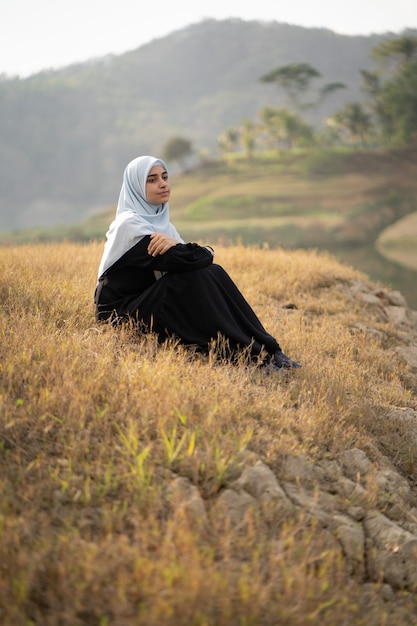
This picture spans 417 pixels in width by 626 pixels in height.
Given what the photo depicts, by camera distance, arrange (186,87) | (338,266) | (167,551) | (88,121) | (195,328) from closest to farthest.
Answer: (167,551) → (195,328) → (338,266) → (88,121) → (186,87)

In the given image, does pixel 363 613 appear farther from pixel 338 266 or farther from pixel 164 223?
pixel 338 266

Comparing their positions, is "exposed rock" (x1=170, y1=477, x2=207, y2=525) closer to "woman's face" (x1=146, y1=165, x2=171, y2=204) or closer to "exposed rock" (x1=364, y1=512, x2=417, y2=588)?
"exposed rock" (x1=364, y1=512, x2=417, y2=588)

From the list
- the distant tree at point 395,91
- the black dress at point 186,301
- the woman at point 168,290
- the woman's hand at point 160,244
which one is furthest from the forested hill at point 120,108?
the woman's hand at point 160,244

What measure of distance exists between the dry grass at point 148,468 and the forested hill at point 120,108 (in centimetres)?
7111

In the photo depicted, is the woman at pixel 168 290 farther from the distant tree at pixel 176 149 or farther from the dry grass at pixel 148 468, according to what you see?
the distant tree at pixel 176 149

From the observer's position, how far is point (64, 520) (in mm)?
2705

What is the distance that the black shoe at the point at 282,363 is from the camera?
4855mm

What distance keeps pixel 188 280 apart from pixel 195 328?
0.36 metres

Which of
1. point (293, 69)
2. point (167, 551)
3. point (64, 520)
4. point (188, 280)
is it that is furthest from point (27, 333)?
point (293, 69)

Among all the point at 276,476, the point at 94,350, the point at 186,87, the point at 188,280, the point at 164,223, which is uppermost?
the point at 186,87

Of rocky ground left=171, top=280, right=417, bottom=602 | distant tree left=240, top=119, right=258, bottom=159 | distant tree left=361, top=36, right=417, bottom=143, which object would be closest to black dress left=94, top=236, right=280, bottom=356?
rocky ground left=171, top=280, right=417, bottom=602

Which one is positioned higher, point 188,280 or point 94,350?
point 188,280

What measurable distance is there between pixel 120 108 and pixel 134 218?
9097 cm

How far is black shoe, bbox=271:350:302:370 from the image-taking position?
15.9ft
